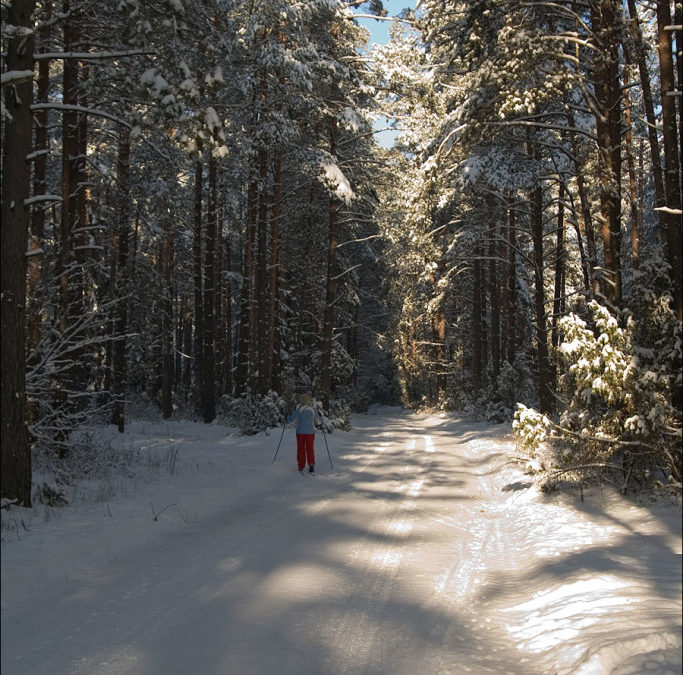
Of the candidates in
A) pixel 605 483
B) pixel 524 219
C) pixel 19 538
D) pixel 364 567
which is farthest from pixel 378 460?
pixel 524 219

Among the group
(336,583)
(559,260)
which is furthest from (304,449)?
(559,260)

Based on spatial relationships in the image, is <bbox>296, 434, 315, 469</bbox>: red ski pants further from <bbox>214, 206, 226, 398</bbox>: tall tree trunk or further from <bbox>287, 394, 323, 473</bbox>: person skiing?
<bbox>214, 206, 226, 398</bbox>: tall tree trunk

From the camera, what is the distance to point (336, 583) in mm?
5539

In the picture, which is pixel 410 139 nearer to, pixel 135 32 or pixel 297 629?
pixel 135 32

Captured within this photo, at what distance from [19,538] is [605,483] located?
829cm

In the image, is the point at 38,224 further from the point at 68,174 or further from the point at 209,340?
the point at 209,340

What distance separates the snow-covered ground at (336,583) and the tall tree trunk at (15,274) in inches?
25.7

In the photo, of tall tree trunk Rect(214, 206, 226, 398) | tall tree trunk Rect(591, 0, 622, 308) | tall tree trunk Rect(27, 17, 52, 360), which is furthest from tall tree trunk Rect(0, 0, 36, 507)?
tall tree trunk Rect(214, 206, 226, 398)

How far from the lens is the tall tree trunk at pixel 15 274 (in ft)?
22.5

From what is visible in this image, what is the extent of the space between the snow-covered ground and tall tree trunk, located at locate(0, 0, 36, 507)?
0.65 metres

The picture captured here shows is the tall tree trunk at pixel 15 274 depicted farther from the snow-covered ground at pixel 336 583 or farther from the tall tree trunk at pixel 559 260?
the tall tree trunk at pixel 559 260

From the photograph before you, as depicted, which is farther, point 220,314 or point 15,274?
point 220,314

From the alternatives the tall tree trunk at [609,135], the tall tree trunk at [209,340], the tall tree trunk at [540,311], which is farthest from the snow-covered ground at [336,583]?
the tall tree trunk at [209,340]

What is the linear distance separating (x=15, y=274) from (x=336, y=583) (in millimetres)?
5559
